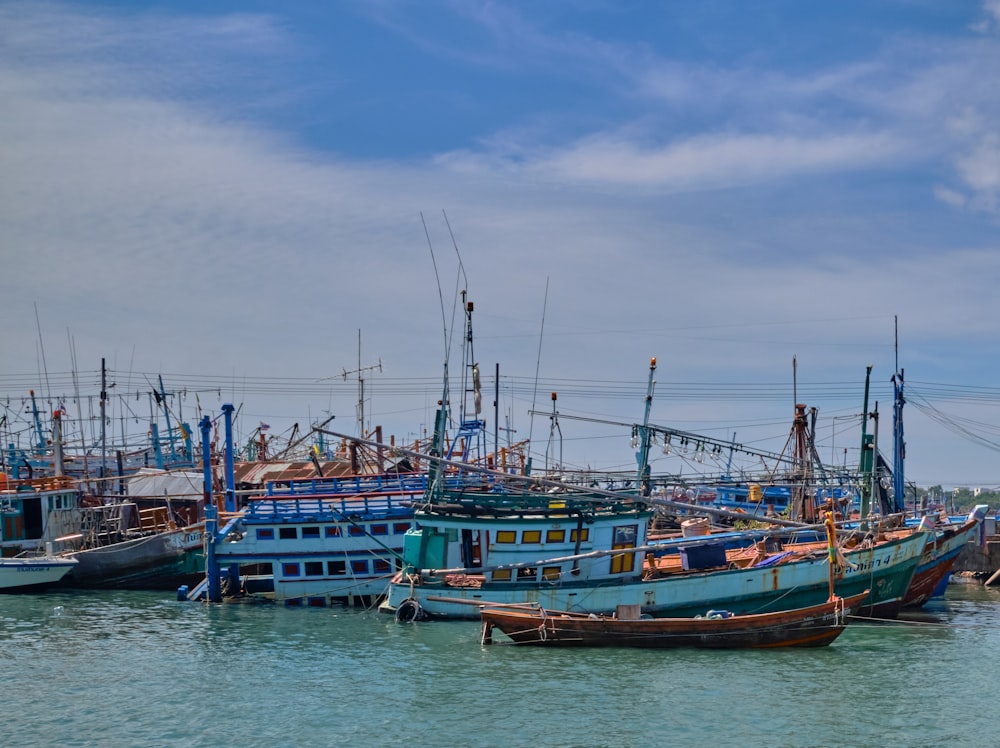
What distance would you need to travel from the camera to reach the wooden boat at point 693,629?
2930cm

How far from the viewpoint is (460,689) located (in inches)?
997

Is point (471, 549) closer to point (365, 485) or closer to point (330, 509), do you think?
point (330, 509)

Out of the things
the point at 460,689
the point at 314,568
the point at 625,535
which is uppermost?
the point at 625,535

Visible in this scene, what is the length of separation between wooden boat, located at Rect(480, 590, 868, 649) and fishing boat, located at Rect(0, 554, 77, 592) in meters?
24.3

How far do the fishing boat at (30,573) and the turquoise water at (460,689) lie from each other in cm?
1105

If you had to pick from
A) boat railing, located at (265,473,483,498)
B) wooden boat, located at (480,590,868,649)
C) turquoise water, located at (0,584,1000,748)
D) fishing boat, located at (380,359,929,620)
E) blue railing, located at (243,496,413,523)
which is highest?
boat railing, located at (265,473,483,498)

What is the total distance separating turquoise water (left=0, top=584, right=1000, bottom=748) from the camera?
21828 mm

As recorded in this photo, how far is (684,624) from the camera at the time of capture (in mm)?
29266

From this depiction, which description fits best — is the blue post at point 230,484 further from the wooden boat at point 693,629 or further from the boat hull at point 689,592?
the wooden boat at point 693,629

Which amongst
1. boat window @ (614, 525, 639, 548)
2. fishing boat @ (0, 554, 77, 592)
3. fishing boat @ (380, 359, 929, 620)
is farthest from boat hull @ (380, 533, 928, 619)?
fishing boat @ (0, 554, 77, 592)

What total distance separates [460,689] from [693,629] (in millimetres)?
7347

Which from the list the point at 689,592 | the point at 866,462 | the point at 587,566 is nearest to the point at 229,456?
the point at 587,566

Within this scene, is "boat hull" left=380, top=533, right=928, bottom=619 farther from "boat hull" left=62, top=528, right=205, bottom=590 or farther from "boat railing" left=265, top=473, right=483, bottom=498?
"boat hull" left=62, top=528, right=205, bottom=590

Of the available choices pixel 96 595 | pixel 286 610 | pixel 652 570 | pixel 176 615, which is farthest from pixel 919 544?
pixel 96 595
